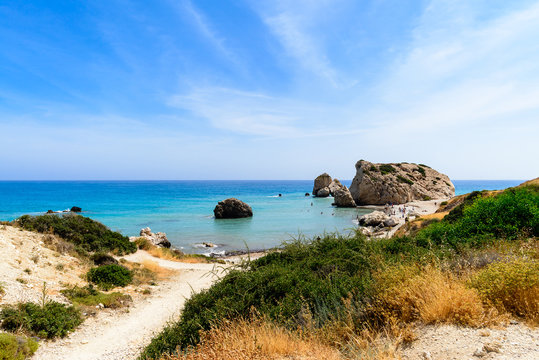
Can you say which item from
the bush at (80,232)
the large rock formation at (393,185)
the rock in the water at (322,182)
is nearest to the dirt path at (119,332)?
the bush at (80,232)

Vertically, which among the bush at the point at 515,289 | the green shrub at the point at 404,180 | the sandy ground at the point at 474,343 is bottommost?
the sandy ground at the point at 474,343

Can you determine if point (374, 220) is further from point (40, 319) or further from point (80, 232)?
point (40, 319)

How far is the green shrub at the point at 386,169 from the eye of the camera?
73.4m

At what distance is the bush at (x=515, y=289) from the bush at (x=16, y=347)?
9.85 meters

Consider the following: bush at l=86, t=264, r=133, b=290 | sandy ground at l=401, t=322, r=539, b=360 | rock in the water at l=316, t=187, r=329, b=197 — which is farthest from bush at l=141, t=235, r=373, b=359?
rock in the water at l=316, t=187, r=329, b=197

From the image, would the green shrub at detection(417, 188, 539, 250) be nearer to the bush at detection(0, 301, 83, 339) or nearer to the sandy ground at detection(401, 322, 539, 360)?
the sandy ground at detection(401, 322, 539, 360)

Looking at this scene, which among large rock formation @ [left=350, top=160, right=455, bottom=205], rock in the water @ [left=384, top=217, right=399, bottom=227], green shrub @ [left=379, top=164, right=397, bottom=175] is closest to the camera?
rock in the water @ [left=384, top=217, right=399, bottom=227]

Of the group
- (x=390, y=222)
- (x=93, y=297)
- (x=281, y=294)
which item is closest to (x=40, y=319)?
(x=93, y=297)

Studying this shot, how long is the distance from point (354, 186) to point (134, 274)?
6543 cm

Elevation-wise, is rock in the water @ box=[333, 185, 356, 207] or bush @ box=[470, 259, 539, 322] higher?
bush @ box=[470, 259, 539, 322]

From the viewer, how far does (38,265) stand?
13.7m

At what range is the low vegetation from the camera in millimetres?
4562

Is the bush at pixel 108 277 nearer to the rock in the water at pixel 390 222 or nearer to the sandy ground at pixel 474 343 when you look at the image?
the sandy ground at pixel 474 343

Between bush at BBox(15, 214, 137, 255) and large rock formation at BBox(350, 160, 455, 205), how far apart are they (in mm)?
58920
